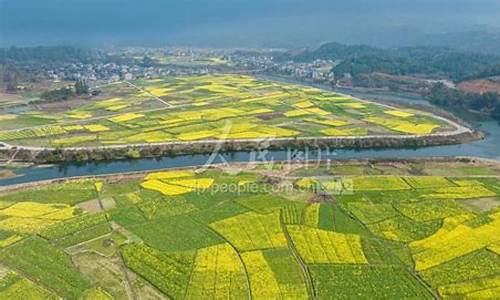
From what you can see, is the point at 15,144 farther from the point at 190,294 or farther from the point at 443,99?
the point at 443,99

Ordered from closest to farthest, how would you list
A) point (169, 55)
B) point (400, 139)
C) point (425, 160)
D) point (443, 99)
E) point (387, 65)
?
point (425, 160) < point (400, 139) < point (443, 99) < point (387, 65) < point (169, 55)

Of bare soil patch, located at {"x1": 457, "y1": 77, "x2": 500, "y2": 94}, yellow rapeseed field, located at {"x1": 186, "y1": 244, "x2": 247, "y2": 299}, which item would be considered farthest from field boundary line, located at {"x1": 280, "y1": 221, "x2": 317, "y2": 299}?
bare soil patch, located at {"x1": 457, "y1": 77, "x2": 500, "y2": 94}

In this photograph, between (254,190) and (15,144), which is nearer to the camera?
(254,190)

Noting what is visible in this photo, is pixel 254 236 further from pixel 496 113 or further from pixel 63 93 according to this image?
pixel 63 93

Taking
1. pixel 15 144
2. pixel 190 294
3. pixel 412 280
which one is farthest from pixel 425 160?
pixel 15 144

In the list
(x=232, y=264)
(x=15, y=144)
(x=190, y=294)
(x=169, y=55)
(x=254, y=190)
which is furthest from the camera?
(x=169, y=55)

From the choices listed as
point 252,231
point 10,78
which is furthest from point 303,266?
point 10,78
